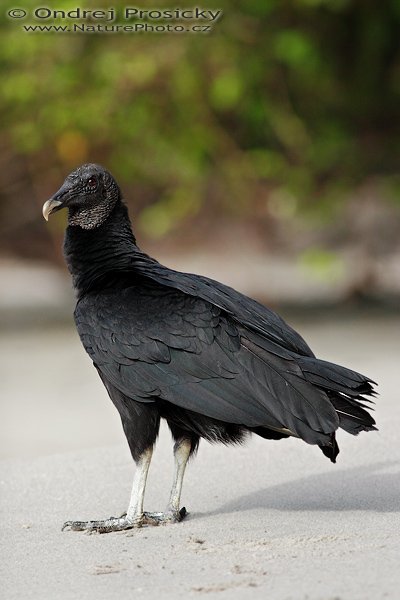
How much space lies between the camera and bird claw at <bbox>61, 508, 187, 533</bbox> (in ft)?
13.2

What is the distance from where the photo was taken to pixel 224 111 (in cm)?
1208

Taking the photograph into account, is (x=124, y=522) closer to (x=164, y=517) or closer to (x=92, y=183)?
(x=164, y=517)

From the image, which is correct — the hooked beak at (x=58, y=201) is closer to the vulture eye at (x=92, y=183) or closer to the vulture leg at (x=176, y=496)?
the vulture eye at (x=92, y=183)

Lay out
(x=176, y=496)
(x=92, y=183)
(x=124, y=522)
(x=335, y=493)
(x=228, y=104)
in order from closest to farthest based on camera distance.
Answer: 1. (x=124, y=522)
2. (x=176, y=496)
3. (x=335, y=493)
4. (x=92, y=183)
5. (x=228, y=104)

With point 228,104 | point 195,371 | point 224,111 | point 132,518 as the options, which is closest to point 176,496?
Result: point 132,518

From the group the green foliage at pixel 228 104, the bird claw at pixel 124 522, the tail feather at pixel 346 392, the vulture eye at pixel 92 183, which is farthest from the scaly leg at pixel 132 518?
the green foliage at pixel 228 104

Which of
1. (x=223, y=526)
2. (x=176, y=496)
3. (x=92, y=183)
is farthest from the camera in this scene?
(x=92, y=183)

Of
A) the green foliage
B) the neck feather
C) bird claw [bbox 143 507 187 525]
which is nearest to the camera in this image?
bird claw [bbox 143 507 187 525]

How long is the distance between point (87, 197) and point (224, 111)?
7695mm

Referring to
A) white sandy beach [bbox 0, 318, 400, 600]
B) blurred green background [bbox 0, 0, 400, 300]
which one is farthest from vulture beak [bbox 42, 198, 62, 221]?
blurred green background [bbox 0, 0, 400, 300]

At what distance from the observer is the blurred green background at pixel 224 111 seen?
36.6 ft

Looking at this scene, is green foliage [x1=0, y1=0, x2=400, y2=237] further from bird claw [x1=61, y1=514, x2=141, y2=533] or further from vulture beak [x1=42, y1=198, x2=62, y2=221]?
bird claw [x1=61, y1=514, x2=141, y2=533]

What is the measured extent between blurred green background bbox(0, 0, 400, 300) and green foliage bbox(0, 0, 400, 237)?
0.05ft

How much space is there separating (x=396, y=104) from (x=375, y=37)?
0.84 meters
